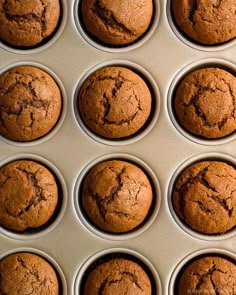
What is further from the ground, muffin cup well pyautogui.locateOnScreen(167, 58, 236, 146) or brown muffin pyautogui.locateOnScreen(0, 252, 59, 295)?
muffin cup well pyautogui.locateOnScreen(167, 58, 236, 146)

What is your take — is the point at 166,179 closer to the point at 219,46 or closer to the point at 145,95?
the point at 145,95

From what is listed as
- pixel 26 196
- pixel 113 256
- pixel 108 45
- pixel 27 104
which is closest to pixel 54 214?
pixel 26 196

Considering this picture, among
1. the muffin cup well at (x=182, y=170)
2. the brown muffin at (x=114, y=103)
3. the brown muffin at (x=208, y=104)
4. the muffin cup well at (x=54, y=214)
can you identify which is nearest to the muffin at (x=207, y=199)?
the muffin cup well at (x=182, y=170)

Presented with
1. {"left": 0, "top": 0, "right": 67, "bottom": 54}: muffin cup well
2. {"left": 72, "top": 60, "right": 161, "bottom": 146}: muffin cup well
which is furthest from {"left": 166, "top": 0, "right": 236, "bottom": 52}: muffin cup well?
{"left": 0, "top": 0, "right": 67, "bottom": 54}: muffin cup well

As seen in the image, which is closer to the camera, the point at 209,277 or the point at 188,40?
the point at 209,277

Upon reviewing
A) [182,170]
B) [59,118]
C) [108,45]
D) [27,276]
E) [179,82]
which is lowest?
[27,276]

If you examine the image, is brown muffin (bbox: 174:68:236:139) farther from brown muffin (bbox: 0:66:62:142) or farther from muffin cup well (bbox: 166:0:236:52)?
brown muffin (bbox: 0:66:62:142)

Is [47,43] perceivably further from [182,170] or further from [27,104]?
[182,170]
